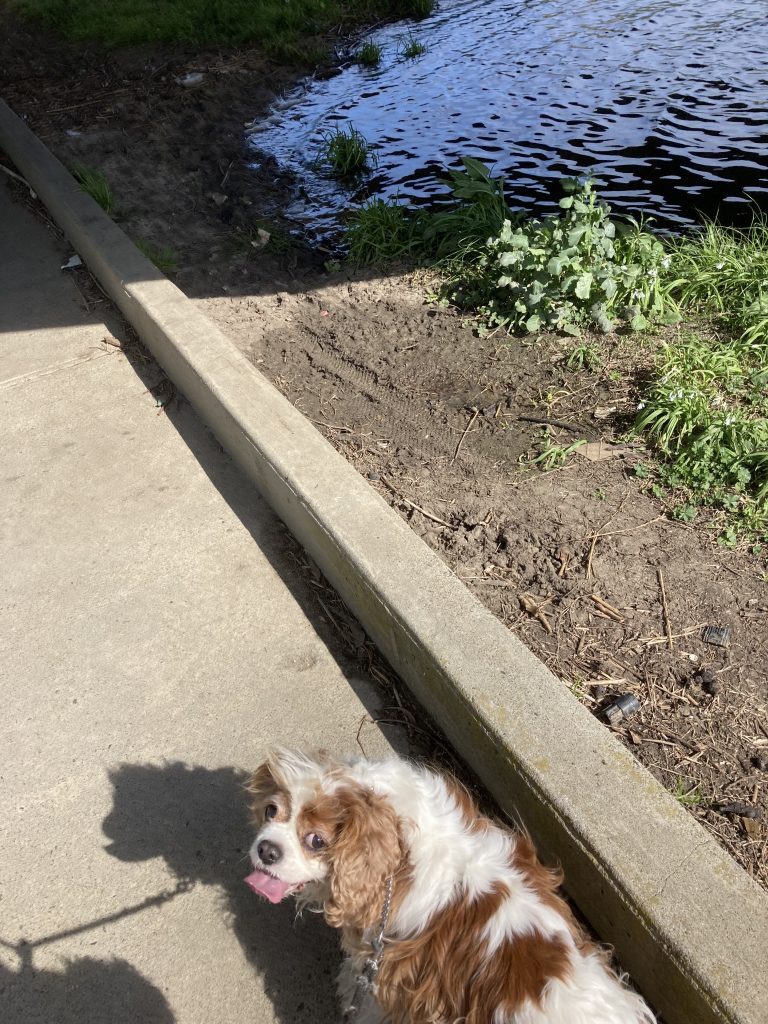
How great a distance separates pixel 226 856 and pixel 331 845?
778 mm

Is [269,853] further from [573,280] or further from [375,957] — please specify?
[573,280]

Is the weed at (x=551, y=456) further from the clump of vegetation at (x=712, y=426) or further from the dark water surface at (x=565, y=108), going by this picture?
the dark water surface at (x=565, y=108)

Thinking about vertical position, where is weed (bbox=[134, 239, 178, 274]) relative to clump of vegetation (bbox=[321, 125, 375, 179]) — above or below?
below

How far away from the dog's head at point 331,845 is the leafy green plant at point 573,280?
3126 millimetres

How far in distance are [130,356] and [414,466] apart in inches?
81.8

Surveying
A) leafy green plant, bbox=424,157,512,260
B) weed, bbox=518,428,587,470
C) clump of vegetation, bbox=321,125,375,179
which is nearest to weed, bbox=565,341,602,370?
weed, bbox=518,428,587,470

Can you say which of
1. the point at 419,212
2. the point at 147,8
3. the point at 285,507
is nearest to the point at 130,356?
the point at 285,507

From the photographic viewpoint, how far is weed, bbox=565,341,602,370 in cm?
421

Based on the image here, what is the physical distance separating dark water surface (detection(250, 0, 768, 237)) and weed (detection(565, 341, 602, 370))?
2.35 m

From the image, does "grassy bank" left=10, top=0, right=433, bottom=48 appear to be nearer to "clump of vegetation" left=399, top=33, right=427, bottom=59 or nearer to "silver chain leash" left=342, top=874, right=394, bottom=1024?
"clump of vegetation" left=399, top=33, right=427, bottom=59

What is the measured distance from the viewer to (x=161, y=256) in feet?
17.9

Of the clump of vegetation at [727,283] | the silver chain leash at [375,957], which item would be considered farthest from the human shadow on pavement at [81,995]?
the clump of vegetation at [727,283]

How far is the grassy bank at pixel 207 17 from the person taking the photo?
9680mm

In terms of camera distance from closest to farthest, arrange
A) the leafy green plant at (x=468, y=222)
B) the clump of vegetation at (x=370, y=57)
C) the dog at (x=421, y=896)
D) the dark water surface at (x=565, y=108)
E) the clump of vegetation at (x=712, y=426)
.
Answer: the dog at (x=421, y=896) < the clump of vegetation at (x=712, y=426) < the leafy green plant at (x=468, y=222) < the dark water surface at (x=565, y=108) < the clump of vegetation at (x=370, y=57)
